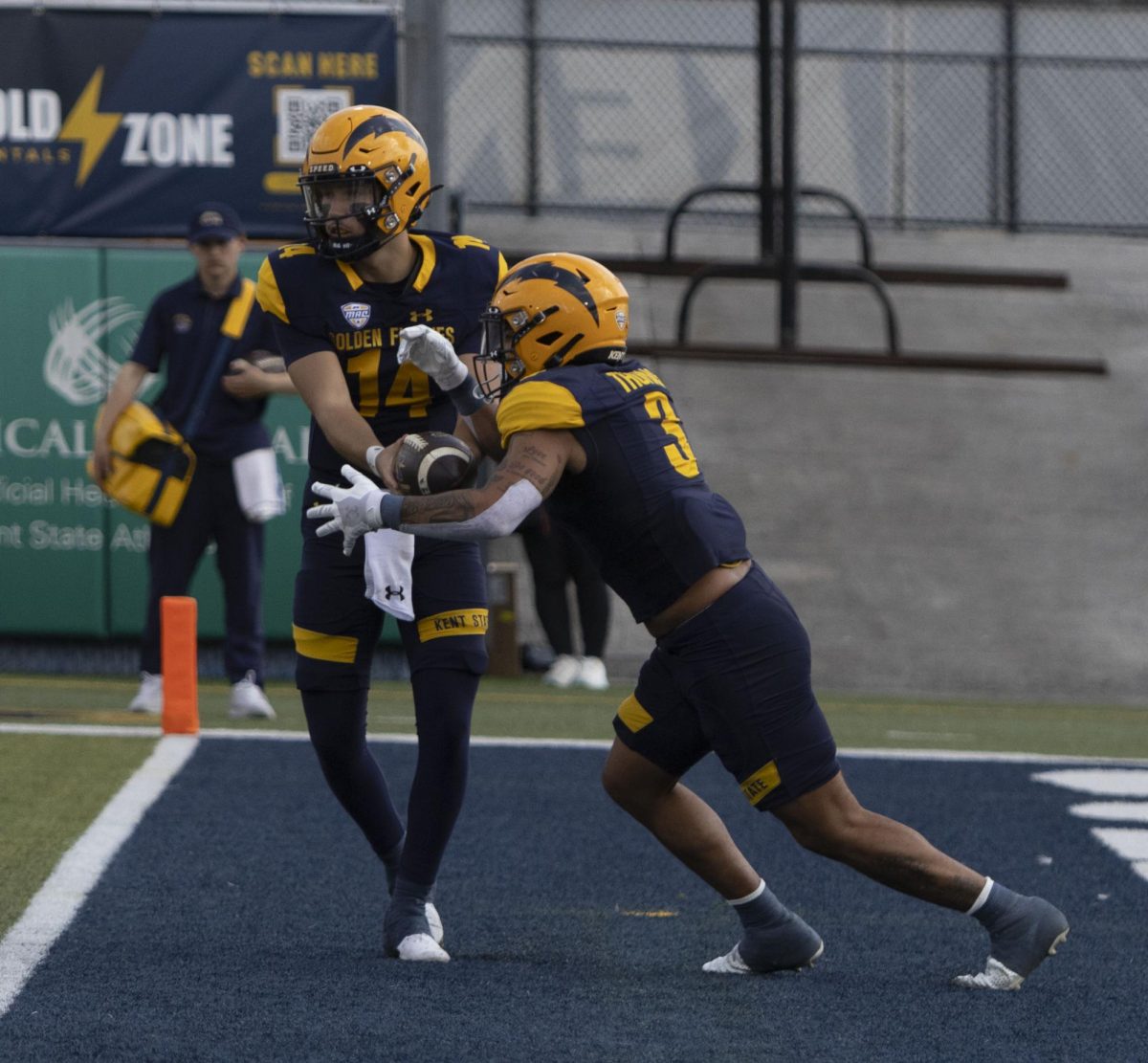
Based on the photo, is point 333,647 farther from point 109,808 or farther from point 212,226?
point 212,226

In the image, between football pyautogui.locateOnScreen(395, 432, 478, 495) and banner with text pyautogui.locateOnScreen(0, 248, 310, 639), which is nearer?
football pyautogui.locateOnScreen(395, 432, 478, 495)

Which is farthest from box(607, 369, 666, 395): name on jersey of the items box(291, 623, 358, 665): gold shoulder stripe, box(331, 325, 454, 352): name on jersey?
box(291, 623, 358, 665): gold shoulder stripe

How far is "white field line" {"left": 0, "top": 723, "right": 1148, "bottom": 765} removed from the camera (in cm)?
749

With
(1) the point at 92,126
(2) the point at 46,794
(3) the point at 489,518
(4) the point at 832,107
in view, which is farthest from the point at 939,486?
(3) the point at 489,518

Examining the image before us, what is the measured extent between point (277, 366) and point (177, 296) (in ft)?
1.87

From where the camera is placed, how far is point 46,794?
20.1 feet

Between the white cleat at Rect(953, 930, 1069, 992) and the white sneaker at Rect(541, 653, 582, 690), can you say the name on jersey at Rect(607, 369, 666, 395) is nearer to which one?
the white cleat at Rect(953, 930, 1069, 992)

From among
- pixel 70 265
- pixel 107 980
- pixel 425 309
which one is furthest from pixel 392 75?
pixel 107 980

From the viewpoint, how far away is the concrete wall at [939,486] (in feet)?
38.6

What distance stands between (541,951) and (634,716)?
1.99ft

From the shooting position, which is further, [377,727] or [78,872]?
[377,727]

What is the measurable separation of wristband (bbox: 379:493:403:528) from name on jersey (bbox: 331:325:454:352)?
0.60 meters

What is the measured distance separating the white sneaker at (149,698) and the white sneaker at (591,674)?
8.24ft

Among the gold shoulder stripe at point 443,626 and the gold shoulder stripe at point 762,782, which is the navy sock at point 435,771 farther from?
the gold shoulder stripe at point 762,782
